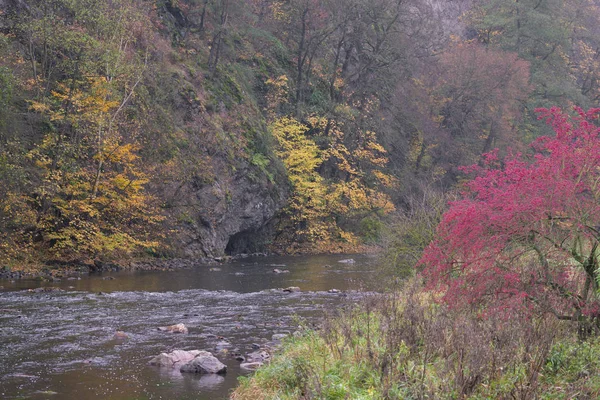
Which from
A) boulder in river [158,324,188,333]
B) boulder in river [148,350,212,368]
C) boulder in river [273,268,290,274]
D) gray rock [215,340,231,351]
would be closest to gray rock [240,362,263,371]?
boulder in river [148,350,212,368]

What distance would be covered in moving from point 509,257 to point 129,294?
12466mm

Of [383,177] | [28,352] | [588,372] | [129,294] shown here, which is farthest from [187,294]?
[383,177]

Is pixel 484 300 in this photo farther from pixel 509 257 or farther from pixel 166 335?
pixel 166 335

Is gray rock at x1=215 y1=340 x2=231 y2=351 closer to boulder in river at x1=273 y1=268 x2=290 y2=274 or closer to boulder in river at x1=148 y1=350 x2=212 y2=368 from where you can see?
boulder in river at x1=148 y1=350 x2=212 y2=368

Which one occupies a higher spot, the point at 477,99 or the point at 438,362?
the point at 477,99

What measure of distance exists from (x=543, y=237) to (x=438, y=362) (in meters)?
3.13

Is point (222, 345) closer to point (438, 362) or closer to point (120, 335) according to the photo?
point (120, 335)

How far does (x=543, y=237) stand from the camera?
8.70m

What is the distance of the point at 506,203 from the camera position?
28.8 ft

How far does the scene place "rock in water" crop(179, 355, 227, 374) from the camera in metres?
10.3

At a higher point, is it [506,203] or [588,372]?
[506,203]

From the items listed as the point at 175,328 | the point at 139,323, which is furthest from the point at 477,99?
the point at 175,328

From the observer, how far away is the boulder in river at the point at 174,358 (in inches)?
416

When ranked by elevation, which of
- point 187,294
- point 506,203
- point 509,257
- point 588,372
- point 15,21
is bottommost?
point 187,294
